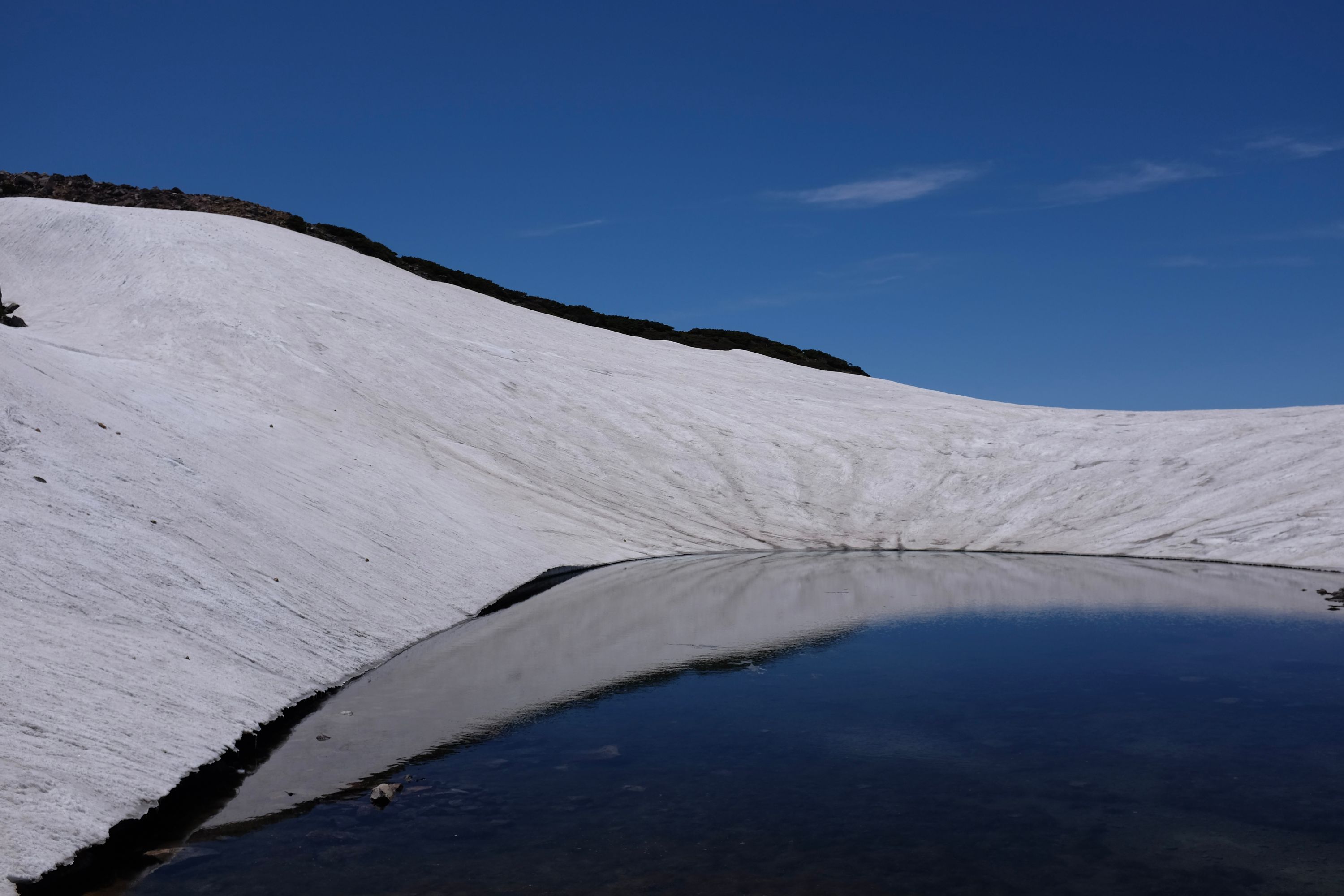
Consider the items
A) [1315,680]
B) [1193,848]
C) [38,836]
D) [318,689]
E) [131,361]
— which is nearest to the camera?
[38,836]

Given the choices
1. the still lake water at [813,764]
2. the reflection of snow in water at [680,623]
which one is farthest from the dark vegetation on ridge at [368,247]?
the still lake water at [813,764]

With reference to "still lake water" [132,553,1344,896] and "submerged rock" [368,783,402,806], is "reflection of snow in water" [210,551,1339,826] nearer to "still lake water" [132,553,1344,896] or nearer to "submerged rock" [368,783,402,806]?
"still lake water" [132,553,1344,896]

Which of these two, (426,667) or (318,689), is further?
(426,667)

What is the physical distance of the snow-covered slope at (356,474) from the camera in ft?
51.5

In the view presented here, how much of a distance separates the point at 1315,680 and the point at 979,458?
35212 millimetres

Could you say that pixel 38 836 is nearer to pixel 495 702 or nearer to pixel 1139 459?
pixel 495 702

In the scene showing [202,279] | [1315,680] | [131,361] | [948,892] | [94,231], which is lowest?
[948,892]

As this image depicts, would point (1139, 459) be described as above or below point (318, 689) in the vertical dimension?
above

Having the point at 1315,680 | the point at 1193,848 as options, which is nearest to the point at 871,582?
the point at 1315,680

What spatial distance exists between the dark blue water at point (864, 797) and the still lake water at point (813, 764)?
53 mm

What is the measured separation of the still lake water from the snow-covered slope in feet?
5.94

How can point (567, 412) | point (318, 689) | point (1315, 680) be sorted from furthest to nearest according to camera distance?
point (567, 412) < point (1315, 680) < point (318, 689)

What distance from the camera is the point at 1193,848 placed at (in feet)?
40.8

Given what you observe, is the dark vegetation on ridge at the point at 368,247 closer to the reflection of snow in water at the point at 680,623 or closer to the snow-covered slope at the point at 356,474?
the snow-covered slope at the point at 356,474
